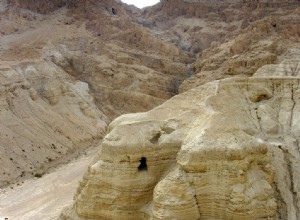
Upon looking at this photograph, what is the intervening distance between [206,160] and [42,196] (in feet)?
63.5

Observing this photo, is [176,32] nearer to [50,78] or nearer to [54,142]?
[50,78]

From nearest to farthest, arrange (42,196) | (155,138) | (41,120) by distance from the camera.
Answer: (155,138) → (42,196) → (41,120)

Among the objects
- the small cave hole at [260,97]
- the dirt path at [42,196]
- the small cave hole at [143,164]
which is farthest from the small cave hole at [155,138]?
the dirt path at [42,196]

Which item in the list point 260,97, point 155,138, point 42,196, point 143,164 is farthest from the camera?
point 42,196

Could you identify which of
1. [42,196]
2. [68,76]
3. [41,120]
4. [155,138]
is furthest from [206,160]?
[68,76]

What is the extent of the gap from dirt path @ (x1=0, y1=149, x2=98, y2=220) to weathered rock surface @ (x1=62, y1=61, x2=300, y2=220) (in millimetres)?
8896

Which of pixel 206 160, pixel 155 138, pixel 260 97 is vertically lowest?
pixel 206 160

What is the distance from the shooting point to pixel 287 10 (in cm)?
6706

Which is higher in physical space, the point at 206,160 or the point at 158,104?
the point at 206,160

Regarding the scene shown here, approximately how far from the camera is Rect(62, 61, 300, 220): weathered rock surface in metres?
14.0

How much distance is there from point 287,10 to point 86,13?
31.9m

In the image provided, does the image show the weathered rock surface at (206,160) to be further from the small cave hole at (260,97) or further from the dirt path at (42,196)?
the dirt path at (42,196)

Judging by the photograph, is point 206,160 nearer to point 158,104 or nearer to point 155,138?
point 155,138

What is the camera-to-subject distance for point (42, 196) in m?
30.7
